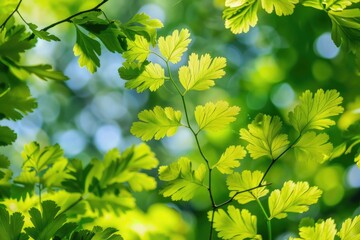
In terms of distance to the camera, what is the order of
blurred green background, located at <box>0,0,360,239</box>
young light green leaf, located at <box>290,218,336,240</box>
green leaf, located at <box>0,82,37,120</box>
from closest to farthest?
young light green leaf, located at <box>290,218,336,240</box> < green leaf, located at <box>0,82,37,120</box> < blurred green background, located at <box>0,0,360,239</box>

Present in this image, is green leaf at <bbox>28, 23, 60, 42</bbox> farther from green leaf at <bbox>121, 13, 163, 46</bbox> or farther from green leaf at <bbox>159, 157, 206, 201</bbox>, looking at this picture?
green leaf at <bbox>159, 157, 206, 201</bbox>

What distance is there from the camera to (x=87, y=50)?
2.03 ft

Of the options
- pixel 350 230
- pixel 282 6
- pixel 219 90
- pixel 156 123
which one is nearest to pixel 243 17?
pixel 282 6

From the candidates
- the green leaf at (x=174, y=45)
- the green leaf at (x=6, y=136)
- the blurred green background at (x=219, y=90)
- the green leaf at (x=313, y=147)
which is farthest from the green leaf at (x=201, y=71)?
the blurred green background at (x=219, y=90)

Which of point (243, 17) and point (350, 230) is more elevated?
point (243, 17)

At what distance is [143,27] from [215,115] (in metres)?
0.15

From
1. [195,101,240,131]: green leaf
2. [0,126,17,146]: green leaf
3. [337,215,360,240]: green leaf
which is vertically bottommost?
[337,215,360,240]: green leaf

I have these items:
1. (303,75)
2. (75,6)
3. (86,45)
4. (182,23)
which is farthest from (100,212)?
(182,23)

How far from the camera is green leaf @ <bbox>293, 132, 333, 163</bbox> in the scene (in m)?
0.52

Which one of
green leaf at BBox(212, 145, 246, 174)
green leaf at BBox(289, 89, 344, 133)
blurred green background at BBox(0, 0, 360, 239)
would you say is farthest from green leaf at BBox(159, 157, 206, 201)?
blurred green background at BBox(0, 0, 360, 239)

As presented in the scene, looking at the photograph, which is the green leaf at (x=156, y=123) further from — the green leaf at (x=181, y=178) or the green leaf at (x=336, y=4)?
the green leaf at (x=336, y=4)

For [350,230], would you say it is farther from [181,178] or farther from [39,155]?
[39,155]

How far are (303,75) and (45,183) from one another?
6.63 feet

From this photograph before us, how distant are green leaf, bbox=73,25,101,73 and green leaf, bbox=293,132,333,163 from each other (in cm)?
28
